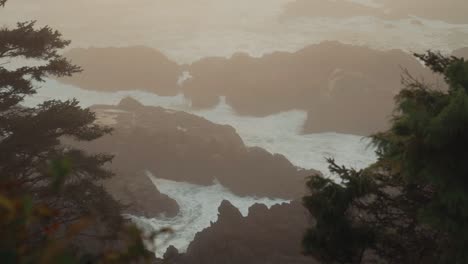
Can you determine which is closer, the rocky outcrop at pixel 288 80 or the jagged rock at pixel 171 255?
the jagged rock at pixel 171 255

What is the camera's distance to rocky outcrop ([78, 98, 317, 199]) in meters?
51.9

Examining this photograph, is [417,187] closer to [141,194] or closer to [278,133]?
[141,194]

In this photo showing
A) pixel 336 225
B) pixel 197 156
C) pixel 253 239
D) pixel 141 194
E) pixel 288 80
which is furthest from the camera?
pixel 288 80

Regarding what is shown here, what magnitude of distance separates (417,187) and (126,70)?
87.7 metres

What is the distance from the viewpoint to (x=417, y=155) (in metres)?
7.51

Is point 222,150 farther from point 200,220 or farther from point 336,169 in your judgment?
point 336,169

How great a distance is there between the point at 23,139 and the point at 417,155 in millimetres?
11859

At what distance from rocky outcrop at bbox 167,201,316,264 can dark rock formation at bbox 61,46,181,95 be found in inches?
2365

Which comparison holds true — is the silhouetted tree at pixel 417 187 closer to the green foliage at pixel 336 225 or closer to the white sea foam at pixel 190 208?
the green foliage at pixel 336 225

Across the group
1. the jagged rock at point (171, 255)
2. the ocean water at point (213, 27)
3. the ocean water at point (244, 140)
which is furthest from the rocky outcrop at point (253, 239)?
the ocean water at point (213, 27)

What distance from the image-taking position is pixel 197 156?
5581 cm

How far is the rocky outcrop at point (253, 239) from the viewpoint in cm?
2384

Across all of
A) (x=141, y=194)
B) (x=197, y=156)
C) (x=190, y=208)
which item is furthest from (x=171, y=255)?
(x=197, y=156)

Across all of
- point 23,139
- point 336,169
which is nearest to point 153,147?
point 23,139
